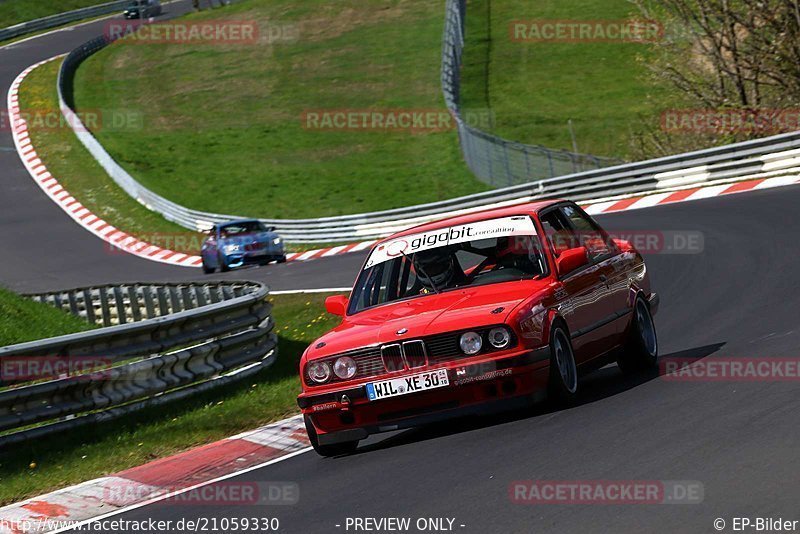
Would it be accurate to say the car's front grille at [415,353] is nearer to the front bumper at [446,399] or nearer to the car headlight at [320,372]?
the front bumper at [446,399]

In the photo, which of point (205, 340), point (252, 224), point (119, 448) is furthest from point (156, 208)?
point (119, 448)

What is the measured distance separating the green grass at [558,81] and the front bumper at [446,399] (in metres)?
28.5

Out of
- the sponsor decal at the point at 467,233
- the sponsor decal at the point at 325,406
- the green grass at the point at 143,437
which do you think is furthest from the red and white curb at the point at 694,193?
the sponsor decal at the point at 325,406

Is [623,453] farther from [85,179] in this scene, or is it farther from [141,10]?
[141,10]

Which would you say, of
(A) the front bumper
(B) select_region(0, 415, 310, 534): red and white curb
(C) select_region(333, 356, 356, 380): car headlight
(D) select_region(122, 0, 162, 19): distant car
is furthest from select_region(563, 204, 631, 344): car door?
(D) select_region(122, 0, 162, 19): distant car

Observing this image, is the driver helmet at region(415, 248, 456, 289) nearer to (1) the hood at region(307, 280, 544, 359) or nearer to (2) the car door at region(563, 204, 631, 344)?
(1) the hood at region(307, 280, 544, 359)

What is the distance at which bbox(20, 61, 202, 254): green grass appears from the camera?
35.3 m

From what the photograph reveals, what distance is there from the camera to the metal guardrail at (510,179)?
2283 centimetres

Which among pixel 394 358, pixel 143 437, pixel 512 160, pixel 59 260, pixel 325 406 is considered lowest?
pixel 59 260

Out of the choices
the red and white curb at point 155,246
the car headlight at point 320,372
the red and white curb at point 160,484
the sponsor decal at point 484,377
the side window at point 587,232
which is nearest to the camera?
the red and white curb at point 160,484

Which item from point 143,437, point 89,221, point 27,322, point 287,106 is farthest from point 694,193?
point 287,106

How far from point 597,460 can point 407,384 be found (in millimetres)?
1713

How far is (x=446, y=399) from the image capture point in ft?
26.5

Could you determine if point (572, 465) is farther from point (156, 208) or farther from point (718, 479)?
point (156, 208)
